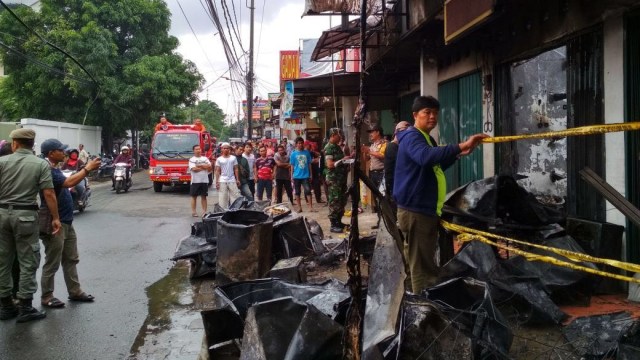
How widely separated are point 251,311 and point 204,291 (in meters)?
3.25

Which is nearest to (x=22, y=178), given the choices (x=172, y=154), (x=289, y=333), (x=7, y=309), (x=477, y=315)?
(x=7, y=309)

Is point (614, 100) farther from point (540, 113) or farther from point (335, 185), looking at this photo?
point (335, 185)

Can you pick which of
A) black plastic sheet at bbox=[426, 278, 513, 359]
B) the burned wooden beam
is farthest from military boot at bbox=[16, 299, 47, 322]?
the burned wooden beam

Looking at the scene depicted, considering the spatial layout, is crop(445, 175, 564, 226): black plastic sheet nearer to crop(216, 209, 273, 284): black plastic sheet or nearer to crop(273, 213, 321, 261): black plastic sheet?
crop(216, 209, 273, 284): black plastic sheet

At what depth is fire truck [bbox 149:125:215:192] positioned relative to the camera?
18219mm

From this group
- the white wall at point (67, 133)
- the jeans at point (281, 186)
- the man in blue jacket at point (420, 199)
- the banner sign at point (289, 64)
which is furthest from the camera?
the banner sign at point (289, 64)

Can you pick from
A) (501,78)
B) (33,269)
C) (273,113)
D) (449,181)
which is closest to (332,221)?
(449,181)

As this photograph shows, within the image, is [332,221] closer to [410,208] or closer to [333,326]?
[410,208]

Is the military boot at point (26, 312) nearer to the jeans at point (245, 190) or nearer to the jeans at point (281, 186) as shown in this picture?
the jeans at point (245, 190)

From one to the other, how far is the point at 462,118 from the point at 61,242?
692cm

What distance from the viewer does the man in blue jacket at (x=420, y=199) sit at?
4082 millimetres

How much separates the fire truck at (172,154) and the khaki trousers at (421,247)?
15161mm

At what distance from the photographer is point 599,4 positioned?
523 cm

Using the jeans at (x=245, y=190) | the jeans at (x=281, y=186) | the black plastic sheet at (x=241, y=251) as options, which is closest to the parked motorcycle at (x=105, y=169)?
the jeans at (x=245, y=190)
